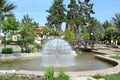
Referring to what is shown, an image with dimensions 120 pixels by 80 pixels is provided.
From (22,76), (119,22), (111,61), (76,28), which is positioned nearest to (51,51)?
(111,61)

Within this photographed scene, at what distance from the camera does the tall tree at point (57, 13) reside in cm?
6594

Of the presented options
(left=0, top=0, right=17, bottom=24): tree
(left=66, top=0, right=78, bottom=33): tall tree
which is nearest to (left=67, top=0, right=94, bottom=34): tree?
(left=66, top=0, right=78, bottom=33): tall tree

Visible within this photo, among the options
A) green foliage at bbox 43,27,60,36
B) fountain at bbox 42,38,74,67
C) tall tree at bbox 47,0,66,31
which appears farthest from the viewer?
tall tree at bbox 47,0,66,31

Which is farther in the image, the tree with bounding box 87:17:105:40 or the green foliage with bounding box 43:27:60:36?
the tree with bounding box 87:17:105:40

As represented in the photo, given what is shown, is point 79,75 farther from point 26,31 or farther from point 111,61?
point 26,31

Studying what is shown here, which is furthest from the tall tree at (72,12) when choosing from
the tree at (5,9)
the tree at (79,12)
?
the tree at (5,9)

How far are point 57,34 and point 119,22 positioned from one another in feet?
60.8

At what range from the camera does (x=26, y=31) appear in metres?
27.8

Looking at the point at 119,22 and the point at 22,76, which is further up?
the point at 119,22

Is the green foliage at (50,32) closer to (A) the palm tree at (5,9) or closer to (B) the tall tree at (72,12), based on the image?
(B) the tall tree at (72,12)

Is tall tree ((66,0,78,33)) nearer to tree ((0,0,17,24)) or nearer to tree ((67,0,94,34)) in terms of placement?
tree ((67,0,94,34))

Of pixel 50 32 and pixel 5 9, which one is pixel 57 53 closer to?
pixel 5 9

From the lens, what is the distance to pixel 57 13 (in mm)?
66125

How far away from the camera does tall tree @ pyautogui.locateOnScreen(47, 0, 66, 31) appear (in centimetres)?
6594
